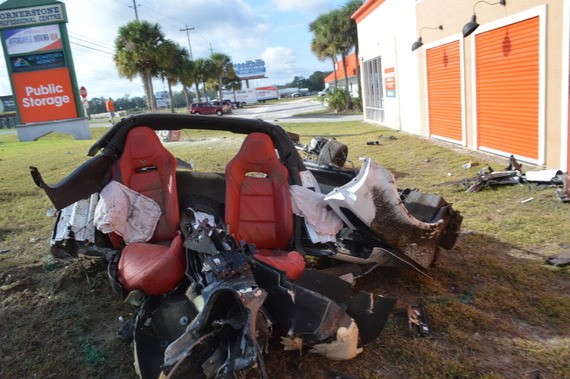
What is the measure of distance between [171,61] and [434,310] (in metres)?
33.9

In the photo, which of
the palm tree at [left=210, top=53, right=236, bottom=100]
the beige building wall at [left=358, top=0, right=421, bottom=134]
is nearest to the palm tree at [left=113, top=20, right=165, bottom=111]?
the beige building wall at [left=358, top=0, right=421, bottom=134]

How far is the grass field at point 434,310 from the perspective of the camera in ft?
10.00

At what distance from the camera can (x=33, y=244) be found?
610 centimetres

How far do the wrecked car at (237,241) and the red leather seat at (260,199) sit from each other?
11 mm

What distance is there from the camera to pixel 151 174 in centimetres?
479

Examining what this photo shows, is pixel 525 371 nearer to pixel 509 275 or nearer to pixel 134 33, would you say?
pixel 509 275

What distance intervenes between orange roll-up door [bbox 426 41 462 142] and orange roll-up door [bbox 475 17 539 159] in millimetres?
1306

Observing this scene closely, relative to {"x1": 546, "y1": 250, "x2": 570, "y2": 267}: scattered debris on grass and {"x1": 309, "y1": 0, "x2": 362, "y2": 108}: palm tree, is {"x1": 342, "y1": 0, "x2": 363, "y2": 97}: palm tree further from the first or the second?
{"x1": 546, "y1": 250, "x2": 570, "y2": 267}: scattered debris on grass

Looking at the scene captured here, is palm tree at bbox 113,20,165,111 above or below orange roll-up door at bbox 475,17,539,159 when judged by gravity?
above

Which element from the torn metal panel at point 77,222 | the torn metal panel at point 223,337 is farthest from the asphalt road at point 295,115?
the torn metal panel at point 223,337

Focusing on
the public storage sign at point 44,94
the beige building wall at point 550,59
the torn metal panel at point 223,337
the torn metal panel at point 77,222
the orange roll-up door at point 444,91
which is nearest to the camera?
the torn metal panel at point 223,337

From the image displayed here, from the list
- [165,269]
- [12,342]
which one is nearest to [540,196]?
[165,269]

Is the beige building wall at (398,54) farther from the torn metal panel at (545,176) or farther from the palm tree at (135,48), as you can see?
the palm tree at (135,48)

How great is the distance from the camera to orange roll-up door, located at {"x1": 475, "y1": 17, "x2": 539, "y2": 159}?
8.58m
